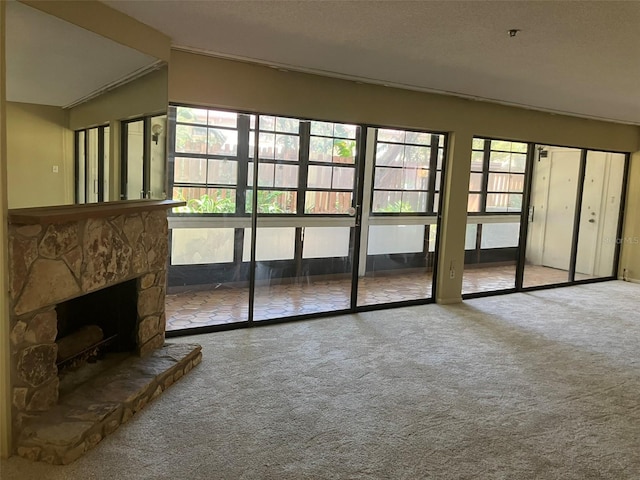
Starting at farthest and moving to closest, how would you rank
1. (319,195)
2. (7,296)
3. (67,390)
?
(319,195) < (67,390) < (7,296)

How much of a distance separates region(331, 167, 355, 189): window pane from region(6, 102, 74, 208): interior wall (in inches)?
121

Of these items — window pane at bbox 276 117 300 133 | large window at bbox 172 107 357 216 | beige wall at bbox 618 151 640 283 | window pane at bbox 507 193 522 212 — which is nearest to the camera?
large window at bbox 172 107 357 216

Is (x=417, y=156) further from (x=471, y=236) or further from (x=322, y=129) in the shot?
(x=471, y=236)

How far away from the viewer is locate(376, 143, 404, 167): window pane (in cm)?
536

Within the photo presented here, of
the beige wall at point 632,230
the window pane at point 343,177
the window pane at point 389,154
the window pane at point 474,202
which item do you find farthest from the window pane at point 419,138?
the beige wall at point 632,230

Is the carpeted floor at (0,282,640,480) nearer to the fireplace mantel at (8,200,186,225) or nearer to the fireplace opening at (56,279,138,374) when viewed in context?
the fireplace opening at (56,279,138,374)

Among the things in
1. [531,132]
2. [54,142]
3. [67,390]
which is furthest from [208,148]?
[531,132]

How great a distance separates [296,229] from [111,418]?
123 inches

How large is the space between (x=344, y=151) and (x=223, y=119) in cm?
135

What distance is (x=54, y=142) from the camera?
2.50m

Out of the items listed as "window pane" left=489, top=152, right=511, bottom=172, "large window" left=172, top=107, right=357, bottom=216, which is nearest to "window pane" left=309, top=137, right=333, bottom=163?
"large window" left=172, top=107, right=357, bottom=216

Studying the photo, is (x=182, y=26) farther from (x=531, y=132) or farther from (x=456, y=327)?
(x=531, y=132)

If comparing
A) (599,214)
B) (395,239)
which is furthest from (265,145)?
(599,214)

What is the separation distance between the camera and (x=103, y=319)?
3.34 meters
